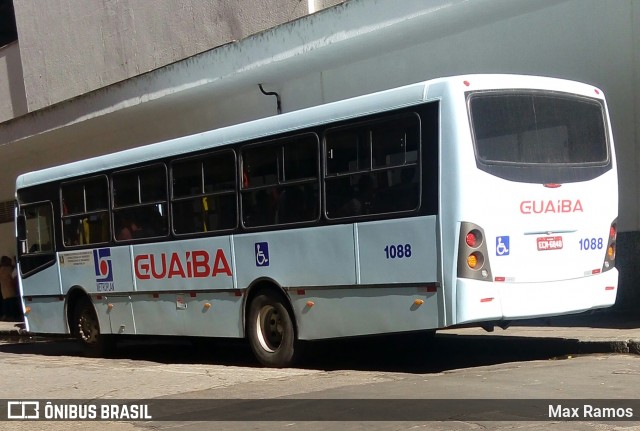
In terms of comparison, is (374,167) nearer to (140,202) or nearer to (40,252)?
(140,202)

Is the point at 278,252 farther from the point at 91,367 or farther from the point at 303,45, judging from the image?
the point at 303,45

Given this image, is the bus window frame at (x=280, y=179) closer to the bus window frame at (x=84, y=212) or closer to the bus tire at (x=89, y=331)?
the bus window frame at (x=84, y=212)

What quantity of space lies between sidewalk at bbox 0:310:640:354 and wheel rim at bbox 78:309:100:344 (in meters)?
5.09

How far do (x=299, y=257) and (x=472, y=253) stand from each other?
2.33m

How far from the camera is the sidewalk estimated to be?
11414mm

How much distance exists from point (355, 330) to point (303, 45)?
7.77 metres

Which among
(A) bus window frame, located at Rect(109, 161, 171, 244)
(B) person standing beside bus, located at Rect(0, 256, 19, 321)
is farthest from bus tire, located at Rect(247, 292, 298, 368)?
(B) person standing beside bus, located at Rect(0, 256, 19, 321)

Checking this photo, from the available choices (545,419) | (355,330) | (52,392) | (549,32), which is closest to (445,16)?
(549,32)

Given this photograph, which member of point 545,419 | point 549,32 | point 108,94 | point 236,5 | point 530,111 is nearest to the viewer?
point 545,419

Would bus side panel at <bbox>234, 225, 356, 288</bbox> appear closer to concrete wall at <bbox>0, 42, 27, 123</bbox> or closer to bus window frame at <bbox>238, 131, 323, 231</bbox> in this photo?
bus window frame at <bbox>238, 131, 323, 231</bbox>

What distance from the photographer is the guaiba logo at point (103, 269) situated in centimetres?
1468

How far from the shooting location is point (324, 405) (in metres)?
8.77

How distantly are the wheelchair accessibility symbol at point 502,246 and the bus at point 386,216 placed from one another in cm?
2

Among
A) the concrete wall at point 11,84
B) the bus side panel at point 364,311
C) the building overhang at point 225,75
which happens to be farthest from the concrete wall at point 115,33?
the bus side panel at point 364,311
